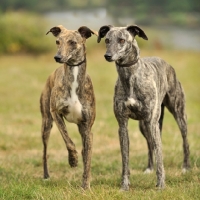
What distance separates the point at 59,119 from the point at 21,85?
15.5 meters

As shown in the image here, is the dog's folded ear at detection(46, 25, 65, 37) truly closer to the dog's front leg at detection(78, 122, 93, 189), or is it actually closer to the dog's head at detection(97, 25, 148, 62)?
the dog's head at detection(97, 25, 148, 62)

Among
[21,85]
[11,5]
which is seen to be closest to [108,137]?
[21,85]

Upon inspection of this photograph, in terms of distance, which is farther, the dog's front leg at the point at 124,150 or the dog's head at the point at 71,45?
the dog's front leg at the point at 124,150

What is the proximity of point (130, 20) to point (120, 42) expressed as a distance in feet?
66.1

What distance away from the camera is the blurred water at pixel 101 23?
24125 millimetres

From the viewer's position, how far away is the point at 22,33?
31.1 m

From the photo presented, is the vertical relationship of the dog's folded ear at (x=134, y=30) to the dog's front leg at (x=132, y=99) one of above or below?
above

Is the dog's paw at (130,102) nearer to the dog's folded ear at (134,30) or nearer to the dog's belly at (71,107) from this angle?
the dog's belly at (71,107)

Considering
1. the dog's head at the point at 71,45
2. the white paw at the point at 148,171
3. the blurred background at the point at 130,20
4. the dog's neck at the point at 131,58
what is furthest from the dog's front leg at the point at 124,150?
the blurred background at the point at 130,20

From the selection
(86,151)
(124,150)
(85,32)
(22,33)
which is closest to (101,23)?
(22,33)

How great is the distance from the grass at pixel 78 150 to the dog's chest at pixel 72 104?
101 cm

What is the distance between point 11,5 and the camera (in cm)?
3028

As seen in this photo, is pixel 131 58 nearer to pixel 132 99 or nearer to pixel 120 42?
pixel 120 42

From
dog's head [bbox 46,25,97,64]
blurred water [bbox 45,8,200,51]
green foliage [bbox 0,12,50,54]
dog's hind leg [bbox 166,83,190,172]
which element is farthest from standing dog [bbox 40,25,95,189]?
green foliage [bbox 0,12,50,54]
